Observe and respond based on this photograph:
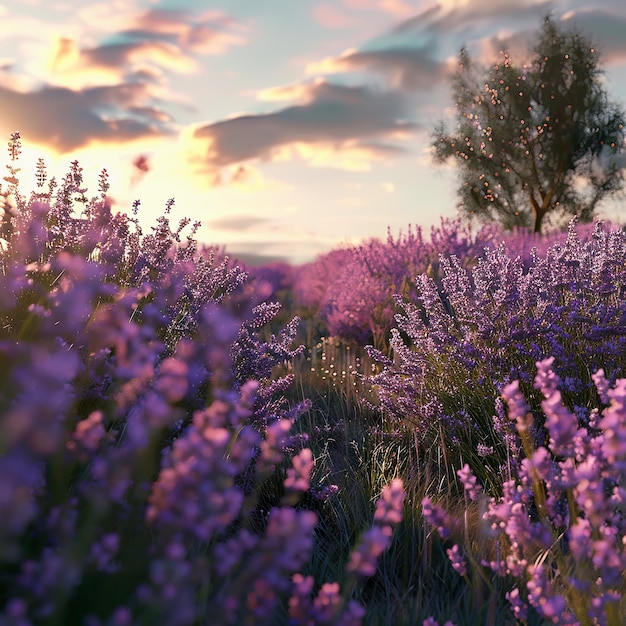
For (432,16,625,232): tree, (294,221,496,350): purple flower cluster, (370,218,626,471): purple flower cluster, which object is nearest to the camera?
(370,218,626,471): purple flower cluster

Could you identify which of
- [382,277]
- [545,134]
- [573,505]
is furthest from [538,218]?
[573,505]

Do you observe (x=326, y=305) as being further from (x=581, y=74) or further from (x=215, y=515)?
(x=581, y=74)

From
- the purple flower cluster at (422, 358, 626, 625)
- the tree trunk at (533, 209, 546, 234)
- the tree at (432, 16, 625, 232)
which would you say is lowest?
the purple flower cluster at (422, 358, 626, 625)

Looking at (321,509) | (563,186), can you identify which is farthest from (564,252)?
(563,186)

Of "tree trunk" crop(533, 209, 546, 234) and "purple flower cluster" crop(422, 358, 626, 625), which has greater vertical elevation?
"tree trunk" crop(533, 209, 546, 234)

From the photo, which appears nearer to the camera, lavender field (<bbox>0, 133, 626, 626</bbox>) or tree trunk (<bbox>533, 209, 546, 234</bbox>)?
lavender field (<bbox>0, 133, 626, 626</bbox>)

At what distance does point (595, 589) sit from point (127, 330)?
187cm

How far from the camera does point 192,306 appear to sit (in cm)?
366

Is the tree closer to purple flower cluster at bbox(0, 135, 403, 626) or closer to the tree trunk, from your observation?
the tree trunk

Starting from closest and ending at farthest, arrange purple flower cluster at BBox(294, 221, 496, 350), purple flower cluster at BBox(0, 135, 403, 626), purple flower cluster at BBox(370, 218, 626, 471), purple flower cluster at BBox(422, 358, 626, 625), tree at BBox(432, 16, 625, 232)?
1. purple flower cluster at BBox(0, 135, 403, 626)
2. purple flower cluster at BBox(422, 358, 626, 625)
3. purple flower cluster at BBox(370, 218, 626, 471)
4. purple flower cluster at BBox(294, 221, 496, 350)
5. tree at BBox(432, 16, 625, 232)

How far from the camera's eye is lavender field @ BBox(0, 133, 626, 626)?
126 centimetres

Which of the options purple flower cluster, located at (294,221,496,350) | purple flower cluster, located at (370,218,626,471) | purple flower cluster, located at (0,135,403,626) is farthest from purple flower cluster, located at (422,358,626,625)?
purple flower cluster, located at (294,221,496,350)

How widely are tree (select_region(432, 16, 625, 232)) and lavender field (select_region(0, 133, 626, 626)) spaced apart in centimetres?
2419

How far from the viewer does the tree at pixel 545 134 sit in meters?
27.5
